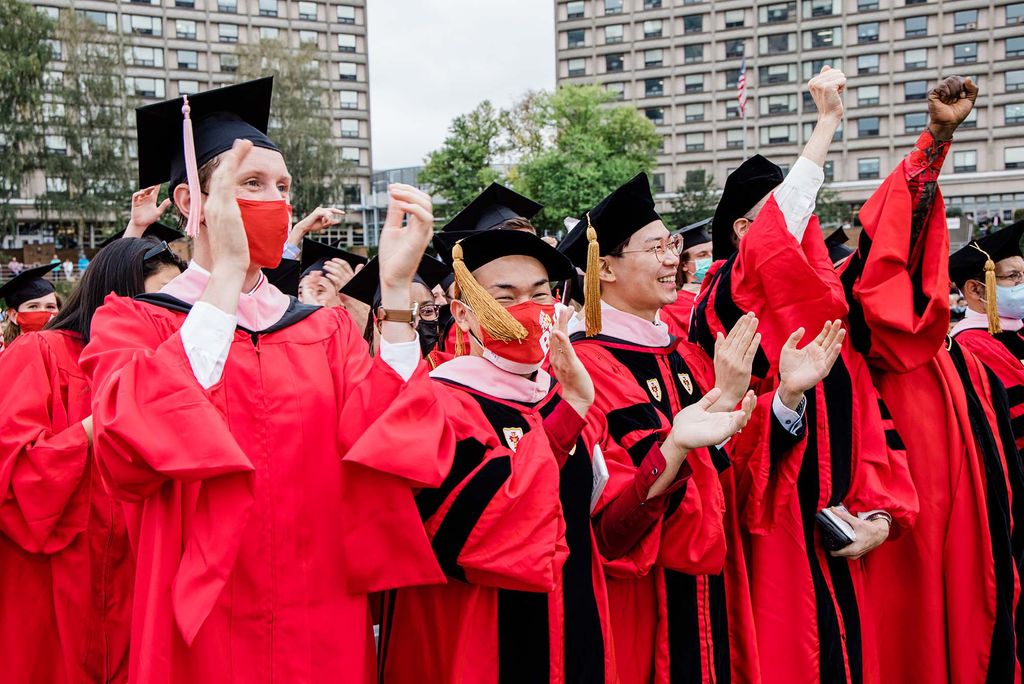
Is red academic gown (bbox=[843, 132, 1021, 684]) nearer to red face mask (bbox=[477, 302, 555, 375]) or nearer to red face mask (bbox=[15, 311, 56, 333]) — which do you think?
red face mask (bbox=[477, 302, 555, 375])

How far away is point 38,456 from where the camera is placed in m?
3.36

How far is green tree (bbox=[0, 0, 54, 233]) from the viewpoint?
36.7 meters

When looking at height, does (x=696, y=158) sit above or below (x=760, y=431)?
above

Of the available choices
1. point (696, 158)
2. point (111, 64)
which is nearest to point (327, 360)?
point (111, 64)

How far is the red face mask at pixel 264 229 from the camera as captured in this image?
2432 millimetres

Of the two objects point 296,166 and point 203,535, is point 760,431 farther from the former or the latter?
point 296,166

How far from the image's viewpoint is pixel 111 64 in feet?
141

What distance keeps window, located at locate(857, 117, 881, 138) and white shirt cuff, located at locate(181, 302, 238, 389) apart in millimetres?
A: 74710

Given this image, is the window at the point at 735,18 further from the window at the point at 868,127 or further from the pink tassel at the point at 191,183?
the pink tassel at the point at 191,183

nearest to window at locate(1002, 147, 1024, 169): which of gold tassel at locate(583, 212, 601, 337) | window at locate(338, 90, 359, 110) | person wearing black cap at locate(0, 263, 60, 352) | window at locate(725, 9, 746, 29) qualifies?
window at locate(725, 9, 746, 29)

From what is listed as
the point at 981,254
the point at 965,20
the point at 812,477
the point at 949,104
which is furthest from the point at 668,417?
the point at 965,20

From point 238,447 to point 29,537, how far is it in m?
1.84

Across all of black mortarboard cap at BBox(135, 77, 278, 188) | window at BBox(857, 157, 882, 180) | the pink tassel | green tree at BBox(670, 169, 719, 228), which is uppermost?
window at BBox(857, 157, 882, 180)

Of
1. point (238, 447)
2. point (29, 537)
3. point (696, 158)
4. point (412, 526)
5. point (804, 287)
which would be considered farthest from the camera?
point (696, 158)
